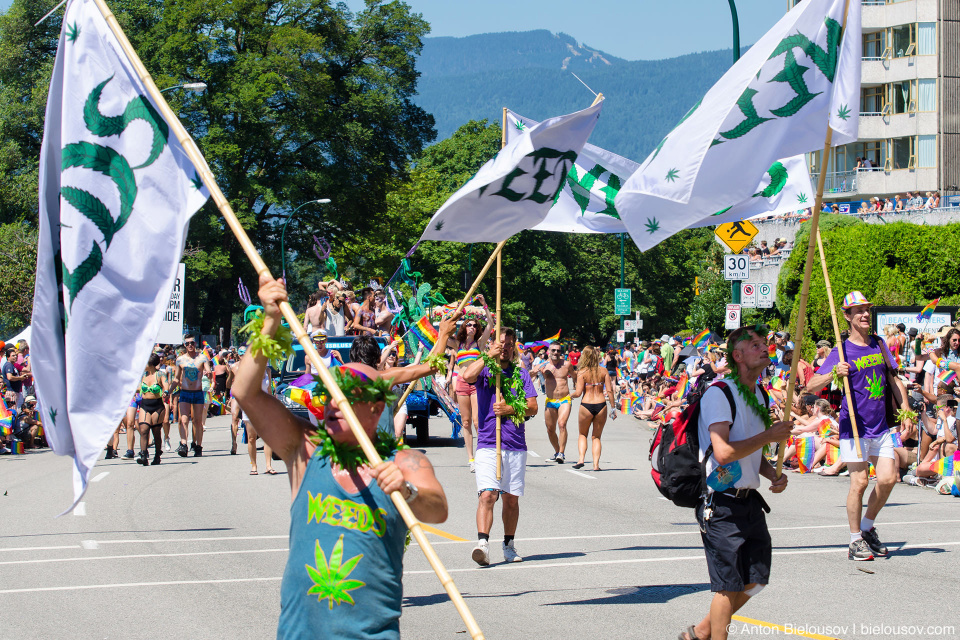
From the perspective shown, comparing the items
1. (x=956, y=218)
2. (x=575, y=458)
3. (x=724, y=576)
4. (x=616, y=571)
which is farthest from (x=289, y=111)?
(x=724, y=576)

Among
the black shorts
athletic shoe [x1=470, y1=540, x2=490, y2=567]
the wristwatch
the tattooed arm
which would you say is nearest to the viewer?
the tattooed arm

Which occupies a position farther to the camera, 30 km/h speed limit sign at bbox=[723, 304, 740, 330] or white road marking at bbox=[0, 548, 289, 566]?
30 km/h speed limit sign at bbox=[723, 304, 740, 330]

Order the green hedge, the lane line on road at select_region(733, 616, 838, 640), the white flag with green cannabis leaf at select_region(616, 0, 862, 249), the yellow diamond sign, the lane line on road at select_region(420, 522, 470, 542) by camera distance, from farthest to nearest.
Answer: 1. the green hedge
2. the yellow diamond sign
3. the lane line on road at select_region(420, 522, 470, 542)
4. the lane line on road at select_region(733, 616, 838, 640)
5. the white flag with green cannabis leaf at select_region(616, 0, 862, 249)

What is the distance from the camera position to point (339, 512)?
3930 mm

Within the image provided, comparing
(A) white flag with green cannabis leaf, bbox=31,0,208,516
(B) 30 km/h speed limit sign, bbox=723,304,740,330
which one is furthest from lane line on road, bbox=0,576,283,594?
(B) 30 km/h speed limit sign, bbox=723,304,740,330

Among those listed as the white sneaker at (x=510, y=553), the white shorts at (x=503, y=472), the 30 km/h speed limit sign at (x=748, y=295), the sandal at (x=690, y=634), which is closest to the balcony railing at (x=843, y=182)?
the 30 km/h speed limit sign at (x=748, y=295)

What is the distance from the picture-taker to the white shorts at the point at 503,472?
9211mm

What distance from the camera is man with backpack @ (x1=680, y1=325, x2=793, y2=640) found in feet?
18.7

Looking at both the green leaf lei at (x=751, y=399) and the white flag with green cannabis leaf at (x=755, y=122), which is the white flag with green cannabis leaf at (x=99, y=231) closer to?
the white flag with green cannabis leaf at (x=755, y=122)

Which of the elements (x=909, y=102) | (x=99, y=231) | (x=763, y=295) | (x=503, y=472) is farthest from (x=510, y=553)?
(x=909, y=102)

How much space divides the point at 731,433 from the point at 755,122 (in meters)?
2.06

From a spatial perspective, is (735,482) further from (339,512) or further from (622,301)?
(622,301)

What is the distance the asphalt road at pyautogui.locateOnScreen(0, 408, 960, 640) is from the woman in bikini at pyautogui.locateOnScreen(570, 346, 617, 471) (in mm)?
1667

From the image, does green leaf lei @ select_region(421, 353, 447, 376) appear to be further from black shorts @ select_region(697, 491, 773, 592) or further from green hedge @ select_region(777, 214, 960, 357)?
green hedge @ select_region(777, 214, 960, 357)
